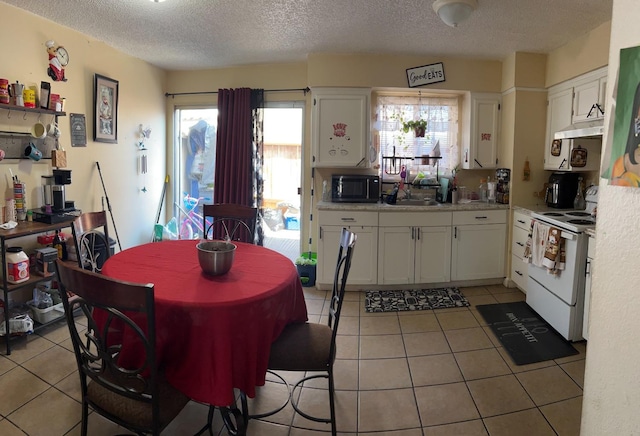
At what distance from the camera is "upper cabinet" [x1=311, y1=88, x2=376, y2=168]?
13.0 ft

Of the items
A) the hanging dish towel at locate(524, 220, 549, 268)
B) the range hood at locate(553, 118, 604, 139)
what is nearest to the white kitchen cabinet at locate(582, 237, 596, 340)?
the hanging dish towel at locate(524, 220, 549, 268)

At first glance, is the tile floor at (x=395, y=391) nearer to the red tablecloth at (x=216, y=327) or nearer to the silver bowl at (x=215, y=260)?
the red tablecloth at (x=216, y=327)

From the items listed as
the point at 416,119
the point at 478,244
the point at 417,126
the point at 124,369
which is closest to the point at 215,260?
the point at 124,369

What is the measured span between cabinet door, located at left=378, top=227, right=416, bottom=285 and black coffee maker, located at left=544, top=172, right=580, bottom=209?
4.51 ft

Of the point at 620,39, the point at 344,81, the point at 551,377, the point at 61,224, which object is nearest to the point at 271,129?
the point at 344,81

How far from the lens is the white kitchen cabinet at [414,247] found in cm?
379

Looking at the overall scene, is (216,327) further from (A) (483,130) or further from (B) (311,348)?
(A) (483,130)

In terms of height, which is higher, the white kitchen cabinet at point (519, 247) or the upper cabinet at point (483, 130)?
the upper cabinet at point (483, 130)

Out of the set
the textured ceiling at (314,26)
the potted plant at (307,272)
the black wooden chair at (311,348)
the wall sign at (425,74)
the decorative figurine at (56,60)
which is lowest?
the potted plant at (307,272)

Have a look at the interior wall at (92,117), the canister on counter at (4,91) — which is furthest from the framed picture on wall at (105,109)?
the canister on counter at (4,91)

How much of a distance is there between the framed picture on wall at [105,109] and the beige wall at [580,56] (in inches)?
171

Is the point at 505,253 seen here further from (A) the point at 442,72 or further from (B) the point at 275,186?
(B) the point at 275,186

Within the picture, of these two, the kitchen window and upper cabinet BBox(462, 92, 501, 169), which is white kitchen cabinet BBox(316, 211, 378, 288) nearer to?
the kitchen window

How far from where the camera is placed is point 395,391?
227 cm
